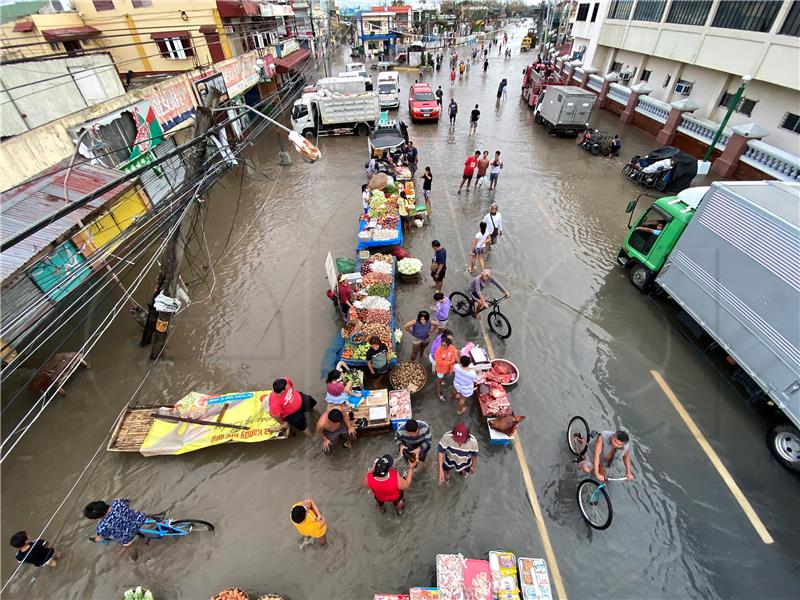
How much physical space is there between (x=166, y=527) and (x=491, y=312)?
27.1ft

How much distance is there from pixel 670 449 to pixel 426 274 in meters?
7.72

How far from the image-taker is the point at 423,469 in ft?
23.1

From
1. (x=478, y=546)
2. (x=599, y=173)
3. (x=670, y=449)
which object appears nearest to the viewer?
(x=478, y=546)

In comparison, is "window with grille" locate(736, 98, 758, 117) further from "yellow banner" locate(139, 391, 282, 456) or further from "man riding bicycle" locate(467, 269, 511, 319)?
"yellow banner" locate(139, 391, 282, 456)

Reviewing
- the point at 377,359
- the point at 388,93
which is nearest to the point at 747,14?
the point at 388,93

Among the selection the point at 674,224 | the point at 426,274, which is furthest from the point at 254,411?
the point at 674,224

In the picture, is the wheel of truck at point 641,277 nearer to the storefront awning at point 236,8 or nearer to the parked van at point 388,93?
the parked van at point 388,93

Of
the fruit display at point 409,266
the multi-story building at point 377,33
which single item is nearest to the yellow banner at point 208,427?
the fruit display at point 409,266

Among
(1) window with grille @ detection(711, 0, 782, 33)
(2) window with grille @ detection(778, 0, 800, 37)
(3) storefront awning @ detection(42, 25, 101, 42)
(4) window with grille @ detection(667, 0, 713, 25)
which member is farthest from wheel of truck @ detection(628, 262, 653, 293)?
(3) storefront awning @ detection(42, 25, 101, 42)

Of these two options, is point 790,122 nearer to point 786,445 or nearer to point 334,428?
point 786,445

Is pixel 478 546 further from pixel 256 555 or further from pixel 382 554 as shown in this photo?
pixel 256 555

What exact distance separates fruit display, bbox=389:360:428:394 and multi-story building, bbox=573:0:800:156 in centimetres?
1953

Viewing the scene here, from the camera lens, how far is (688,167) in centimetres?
1512

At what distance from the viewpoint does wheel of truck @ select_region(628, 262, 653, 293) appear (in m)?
10.6
